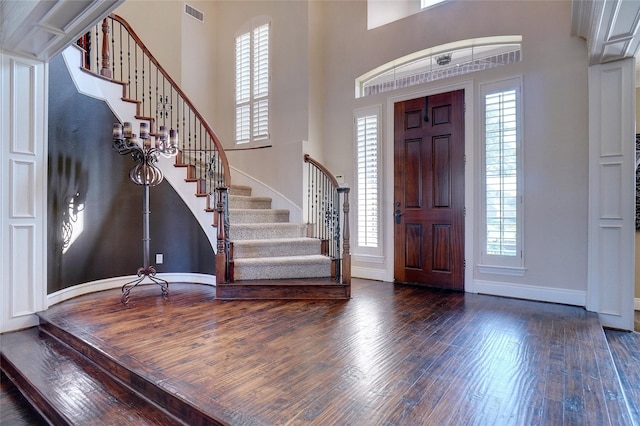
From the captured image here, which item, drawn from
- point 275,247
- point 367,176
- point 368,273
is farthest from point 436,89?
point 275,247

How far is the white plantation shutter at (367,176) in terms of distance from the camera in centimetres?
477

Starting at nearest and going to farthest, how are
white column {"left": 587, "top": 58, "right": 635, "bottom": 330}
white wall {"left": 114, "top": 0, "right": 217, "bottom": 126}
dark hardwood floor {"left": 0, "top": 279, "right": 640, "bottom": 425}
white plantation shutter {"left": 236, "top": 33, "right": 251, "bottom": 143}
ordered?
1. dark hardwood floor {"left": 0, "top": 279, "right": 640, "bottom": 425}
2. white column {"left": 587, "top": 58, "right": 635, "bottom": 330}
3. white wall {"left": 114, "top": 0, "right": 217, "bottom": 126}
4. white plantation shutter {"left": 236, "top": 33, "right": 251, "bottom": 143}

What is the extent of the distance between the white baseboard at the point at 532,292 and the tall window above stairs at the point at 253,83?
3.90m

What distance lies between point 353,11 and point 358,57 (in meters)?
0.69

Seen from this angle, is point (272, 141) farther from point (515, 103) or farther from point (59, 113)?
point (515, 103)

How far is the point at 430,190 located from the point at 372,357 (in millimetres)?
2655

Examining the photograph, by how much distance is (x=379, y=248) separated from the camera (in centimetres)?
474

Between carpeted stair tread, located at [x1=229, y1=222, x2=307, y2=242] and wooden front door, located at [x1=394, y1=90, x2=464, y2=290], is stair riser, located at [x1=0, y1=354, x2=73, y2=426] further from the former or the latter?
wooden front door, located at [x1=394, y1=90, x2=464, y2=290]

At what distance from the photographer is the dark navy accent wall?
3.49 m

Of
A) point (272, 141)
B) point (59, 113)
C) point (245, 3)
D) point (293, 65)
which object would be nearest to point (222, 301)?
point (59, 113)

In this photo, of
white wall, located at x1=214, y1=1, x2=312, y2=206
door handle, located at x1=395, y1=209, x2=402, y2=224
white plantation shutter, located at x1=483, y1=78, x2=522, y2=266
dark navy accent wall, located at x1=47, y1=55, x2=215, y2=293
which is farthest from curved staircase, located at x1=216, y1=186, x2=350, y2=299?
white plantation shutter, located at x1=483, y1=78, x2=522, y2=266

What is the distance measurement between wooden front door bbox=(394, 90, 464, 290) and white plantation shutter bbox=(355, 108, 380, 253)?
11.6 inches

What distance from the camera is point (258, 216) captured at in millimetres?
4789

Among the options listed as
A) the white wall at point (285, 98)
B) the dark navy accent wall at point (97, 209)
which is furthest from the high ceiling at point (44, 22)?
the white wall at point (285, 98)
